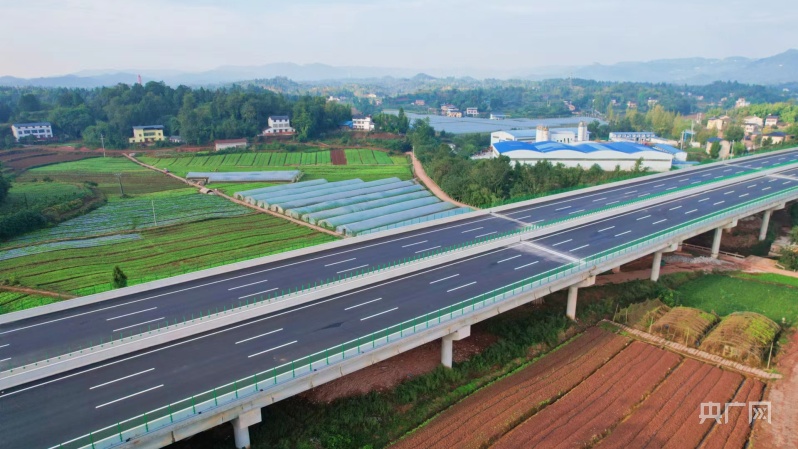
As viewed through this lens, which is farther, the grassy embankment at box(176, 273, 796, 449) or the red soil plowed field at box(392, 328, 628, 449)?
the red soil plowed field at box(392, 328, 628, 449)

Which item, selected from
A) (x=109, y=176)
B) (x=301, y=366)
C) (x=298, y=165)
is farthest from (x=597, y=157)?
(x=109, y=176)

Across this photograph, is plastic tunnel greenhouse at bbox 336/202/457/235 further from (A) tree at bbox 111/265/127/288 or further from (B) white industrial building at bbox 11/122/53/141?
(B) white industrial building at bbox 11/122/53/141

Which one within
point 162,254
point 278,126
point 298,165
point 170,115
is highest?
point 170,115

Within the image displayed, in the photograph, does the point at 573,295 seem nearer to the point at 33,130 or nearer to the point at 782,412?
the point at 782,412

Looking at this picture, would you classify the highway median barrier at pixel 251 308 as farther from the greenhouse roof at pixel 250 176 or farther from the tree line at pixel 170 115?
the tree line at pixel 170 115

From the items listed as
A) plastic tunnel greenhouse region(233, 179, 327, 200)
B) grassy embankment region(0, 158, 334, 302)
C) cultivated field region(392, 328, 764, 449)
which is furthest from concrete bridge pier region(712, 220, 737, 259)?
plastic tunnel greenhouse region(233, 179, 327, 200)

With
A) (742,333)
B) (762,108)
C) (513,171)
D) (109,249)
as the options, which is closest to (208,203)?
(109,249)

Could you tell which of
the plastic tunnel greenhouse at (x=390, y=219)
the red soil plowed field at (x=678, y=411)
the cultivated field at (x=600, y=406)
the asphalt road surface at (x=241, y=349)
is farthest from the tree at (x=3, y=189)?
the red soil plowed field at (x=678, y=411)
